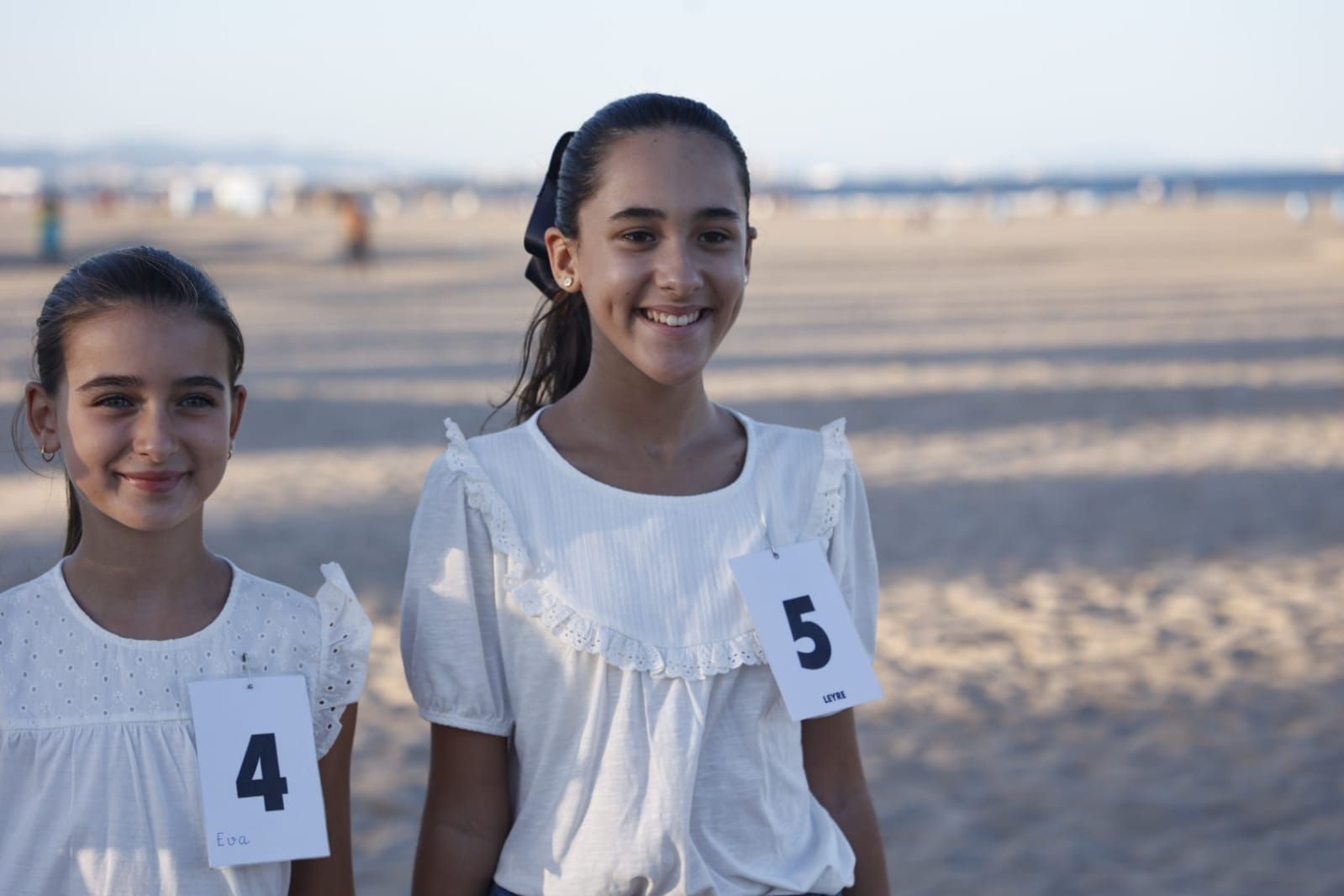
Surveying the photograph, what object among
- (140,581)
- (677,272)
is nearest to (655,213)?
(677,272)

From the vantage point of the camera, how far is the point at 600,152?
7.60ft

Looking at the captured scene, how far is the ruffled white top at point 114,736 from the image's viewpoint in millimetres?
2020

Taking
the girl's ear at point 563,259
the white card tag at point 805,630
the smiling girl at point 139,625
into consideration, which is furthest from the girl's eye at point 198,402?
the white card tag at point 805,630

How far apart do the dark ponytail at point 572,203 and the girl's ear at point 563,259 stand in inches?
0.6

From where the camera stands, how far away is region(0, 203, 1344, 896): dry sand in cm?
495

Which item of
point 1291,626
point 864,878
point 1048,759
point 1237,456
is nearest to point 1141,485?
point 1237,456

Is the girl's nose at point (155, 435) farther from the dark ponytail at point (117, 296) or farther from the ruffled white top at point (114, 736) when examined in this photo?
the ruffled white top at point (114, 736)

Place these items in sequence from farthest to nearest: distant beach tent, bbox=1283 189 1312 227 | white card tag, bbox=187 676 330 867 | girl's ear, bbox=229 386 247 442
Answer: distant beach tent, bbox=1283 189 1312 227, girl's ear, bbox=229 386 247 442, white card tag, bbox=187 676 330 867

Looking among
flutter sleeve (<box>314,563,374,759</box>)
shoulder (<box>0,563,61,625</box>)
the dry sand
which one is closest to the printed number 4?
flutter sleeve (<box>314,563,374,759</box>)

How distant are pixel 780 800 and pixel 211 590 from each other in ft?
2.81

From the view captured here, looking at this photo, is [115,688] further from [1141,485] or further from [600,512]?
[1141,485]

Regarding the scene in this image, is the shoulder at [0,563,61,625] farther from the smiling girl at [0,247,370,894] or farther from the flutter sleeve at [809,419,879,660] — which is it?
the flutter sleeve at [809,419,879,660]

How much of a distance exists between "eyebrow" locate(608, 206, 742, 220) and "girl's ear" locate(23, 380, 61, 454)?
2.72 feet

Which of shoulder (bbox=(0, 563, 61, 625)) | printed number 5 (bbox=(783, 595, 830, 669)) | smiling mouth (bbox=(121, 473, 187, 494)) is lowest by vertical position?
printed number 5 (bbox=(783, 595, 830, 669))
